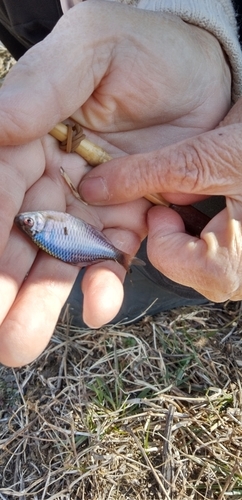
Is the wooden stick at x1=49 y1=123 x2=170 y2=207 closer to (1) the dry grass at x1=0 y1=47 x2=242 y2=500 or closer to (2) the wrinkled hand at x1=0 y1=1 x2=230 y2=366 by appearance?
(2) the wrinkled hand at x1=0 y1=1 x2=230 y2=366

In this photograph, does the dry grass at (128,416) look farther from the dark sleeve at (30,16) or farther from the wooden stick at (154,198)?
the dark sleeve at (30,16)

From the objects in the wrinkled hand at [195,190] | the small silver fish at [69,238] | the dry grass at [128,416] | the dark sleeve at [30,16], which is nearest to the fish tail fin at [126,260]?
the small silver fish at [69,238]

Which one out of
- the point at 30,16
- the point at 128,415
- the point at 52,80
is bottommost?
the point at 128,415

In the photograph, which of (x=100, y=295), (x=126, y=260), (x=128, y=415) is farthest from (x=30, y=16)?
(x=128, y=415)

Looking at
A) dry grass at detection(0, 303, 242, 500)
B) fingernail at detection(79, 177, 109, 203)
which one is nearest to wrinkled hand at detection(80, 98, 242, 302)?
fingernail at detection(79, 177, 109, 203)

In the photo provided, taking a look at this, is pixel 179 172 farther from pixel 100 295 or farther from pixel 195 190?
pixel 100 295
